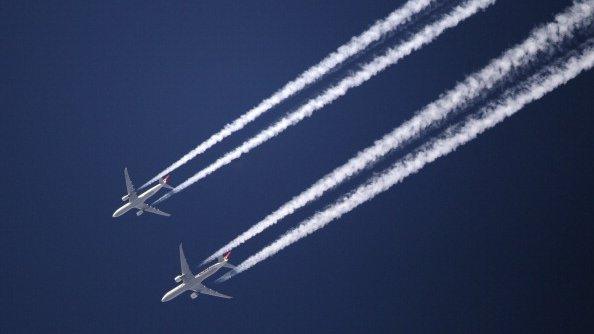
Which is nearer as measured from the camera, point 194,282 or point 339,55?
point 339,55

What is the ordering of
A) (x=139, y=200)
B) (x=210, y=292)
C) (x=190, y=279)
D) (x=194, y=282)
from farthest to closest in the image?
1. (x=139, y=200)
2. (x=210, y=292)
3. (x=190, y=279)
4. (x=194, y=282)

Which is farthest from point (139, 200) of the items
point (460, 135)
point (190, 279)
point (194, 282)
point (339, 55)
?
point (460, 135)

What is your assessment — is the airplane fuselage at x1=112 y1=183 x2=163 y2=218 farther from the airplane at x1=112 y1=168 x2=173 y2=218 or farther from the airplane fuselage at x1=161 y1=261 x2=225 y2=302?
the airplane fuselage at x1=161 y1=261 x2=225 y2=302

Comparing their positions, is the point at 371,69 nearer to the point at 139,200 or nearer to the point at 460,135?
the point at 460,135

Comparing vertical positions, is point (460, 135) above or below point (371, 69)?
below

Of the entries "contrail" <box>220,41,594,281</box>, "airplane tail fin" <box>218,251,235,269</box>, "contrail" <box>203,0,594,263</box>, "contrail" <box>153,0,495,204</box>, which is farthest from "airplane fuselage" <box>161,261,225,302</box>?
"contrail" <box>203,0,594,263</box>
